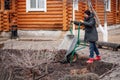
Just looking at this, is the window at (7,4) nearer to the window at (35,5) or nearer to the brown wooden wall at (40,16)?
the brown wooden wall at (40,16)

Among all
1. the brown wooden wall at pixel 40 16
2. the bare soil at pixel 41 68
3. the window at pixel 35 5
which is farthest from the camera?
the window at pixel 35 5

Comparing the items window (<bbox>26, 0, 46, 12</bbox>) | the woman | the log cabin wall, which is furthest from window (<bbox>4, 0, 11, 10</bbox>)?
the woman

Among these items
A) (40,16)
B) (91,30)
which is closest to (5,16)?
(40,16)

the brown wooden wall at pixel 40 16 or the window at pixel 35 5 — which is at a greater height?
the window at pixel 35 5

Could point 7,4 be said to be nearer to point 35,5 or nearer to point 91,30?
point 35,5

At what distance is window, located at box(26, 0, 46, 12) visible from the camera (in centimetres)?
2074

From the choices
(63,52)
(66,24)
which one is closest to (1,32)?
(66,24)

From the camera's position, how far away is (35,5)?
20.9 metres

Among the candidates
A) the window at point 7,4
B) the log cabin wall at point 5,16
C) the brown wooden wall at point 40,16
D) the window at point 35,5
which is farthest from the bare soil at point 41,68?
the window at point 7,4

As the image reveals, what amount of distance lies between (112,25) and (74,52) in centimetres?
1736

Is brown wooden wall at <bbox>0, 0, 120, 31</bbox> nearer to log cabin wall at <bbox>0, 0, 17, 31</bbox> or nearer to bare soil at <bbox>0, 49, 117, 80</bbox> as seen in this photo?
log cabin wall at <bbox>0, 0, 17, 31</bbox>

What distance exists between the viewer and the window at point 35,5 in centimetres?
2074

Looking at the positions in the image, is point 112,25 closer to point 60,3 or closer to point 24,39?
point 60,3

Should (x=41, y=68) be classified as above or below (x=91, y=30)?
below
